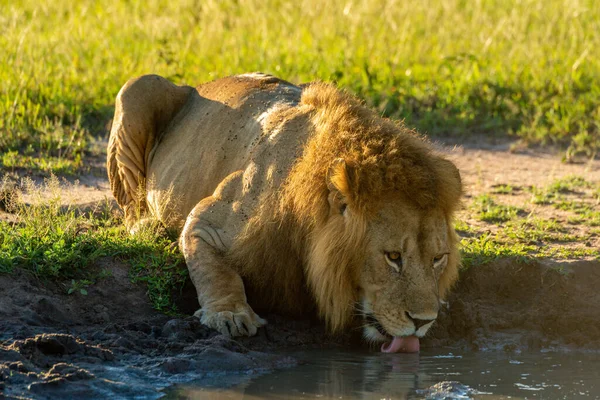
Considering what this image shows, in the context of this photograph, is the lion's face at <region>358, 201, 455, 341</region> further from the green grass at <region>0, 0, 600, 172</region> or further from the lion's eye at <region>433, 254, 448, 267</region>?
the green grass at <region>0, 0, 600, 172</region>

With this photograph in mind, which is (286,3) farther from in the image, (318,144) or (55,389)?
(55,389)

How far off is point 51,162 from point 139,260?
7.54 ft

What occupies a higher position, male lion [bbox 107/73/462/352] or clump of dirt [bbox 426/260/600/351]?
male lion [bbox 107/73/462/352]

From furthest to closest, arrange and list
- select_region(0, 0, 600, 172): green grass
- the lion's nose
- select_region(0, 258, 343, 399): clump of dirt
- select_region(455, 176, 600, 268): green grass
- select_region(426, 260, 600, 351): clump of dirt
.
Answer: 1. select_region(0, 0, 600, 172): green grass
2. select_region(455, 176, 600, 268): green grass
3. select_region(426, 260, 600, 351): clump of dirt
4. the lion's nose
5. select_region(0, 258, 343, 399): clump of dirt

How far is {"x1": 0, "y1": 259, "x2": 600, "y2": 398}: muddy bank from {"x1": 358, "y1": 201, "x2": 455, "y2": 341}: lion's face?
1.87 feet

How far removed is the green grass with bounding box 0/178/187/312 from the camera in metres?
5.72

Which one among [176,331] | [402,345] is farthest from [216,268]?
[402,345]

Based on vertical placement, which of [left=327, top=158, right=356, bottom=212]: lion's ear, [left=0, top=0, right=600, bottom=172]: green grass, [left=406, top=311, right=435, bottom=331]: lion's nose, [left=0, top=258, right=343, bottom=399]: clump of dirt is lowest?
[left=0, top=258, right=343, bottom=399]: clump of dirt

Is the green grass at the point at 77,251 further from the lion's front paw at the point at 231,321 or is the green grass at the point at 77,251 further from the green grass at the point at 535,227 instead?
the green grass at the point at 535,227

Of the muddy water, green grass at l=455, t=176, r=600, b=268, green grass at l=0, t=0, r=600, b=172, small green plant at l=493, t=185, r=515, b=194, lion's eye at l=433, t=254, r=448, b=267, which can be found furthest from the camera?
green grass at l=0, t=0, r=600, b=172

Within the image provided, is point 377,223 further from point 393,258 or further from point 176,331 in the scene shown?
point 176,331

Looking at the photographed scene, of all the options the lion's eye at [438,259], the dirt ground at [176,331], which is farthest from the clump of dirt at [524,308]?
the lion's eye at [438,259]

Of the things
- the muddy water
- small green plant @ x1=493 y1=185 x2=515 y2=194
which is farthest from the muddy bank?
small green plant @ x1=493 y1=185 x2=515 y2=194

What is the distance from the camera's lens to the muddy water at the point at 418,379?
4.87 metres
